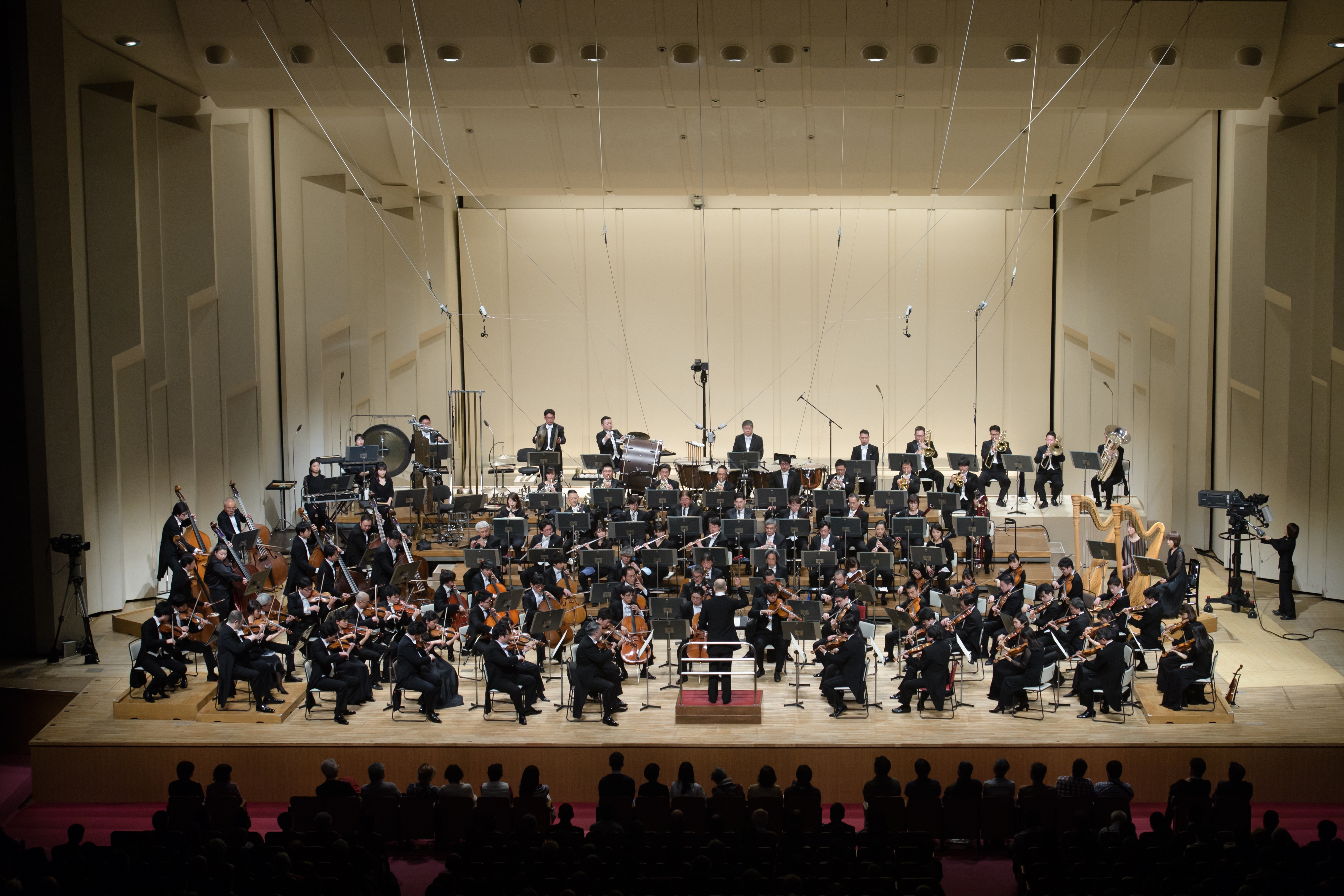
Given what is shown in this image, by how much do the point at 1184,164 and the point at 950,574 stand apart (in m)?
6.93

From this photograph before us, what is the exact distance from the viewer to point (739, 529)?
1236 centimetres

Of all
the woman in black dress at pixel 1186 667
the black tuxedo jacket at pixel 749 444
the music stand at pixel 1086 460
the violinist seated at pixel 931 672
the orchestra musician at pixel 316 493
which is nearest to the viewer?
the woman in black dress at pixel 1186 667

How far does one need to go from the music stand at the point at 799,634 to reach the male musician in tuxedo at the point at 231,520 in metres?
5.35

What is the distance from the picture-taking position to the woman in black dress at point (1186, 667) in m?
9.30

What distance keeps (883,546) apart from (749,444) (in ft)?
12.4

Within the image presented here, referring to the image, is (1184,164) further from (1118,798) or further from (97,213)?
(97,213)

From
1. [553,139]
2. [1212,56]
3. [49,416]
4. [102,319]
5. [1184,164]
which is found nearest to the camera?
[49,416]

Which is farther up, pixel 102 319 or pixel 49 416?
pixel 102 319

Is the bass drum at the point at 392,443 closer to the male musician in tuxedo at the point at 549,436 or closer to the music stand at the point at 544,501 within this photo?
the male musician in tuxedo at the point at 549,436

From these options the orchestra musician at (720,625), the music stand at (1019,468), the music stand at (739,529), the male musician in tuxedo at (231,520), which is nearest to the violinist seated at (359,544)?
the male musician in tuxedo at (231,520)

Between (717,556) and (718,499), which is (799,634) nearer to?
(717,556)

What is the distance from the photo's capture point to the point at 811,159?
630 inches

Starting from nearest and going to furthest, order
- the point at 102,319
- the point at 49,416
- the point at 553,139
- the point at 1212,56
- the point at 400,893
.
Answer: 1. the point at 400,893
2. the point at 49,416
3. the point at 102,319
4. the point at 1212,56
5. the point at 553,139

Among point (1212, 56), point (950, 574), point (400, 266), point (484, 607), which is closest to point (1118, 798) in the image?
point (950, 574)
